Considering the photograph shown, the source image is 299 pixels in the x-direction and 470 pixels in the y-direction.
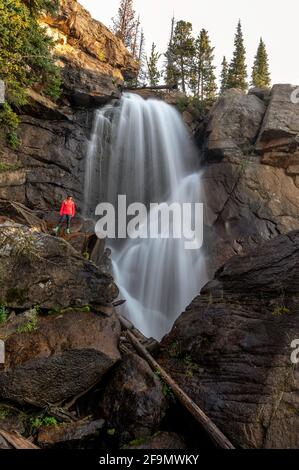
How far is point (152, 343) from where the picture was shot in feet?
28.5

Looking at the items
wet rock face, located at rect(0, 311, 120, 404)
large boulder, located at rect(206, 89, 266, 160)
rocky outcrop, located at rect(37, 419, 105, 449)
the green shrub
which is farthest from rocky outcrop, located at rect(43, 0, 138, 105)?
rocky outcrop, located at rect(37, 419, 105, 449)

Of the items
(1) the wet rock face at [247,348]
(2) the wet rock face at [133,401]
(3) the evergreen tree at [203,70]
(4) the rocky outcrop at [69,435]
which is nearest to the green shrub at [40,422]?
(4) the rocky outcrop at [69,435]

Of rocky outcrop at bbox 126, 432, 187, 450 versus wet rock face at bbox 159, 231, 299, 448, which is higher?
wet rock face at bbox 159, 231, 299, 448

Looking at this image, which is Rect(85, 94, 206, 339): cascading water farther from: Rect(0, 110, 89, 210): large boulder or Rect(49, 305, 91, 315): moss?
Rect(49, 305, 91, 315): moss

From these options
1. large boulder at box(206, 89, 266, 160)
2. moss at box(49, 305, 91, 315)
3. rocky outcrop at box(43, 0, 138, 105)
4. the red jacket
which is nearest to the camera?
moss at box(49, 305, 91, 315)

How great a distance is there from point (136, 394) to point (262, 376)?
254 cm

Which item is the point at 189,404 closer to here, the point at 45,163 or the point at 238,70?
the point at 45,163

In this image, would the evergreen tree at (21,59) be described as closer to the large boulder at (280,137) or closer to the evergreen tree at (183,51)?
the large boulder at (280,137)

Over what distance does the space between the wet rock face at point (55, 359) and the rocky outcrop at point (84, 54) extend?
16.0m

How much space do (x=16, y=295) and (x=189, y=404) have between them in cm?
429

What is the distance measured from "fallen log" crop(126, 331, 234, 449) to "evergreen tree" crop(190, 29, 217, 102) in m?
30.7

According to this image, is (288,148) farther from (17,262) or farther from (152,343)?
(17,262)

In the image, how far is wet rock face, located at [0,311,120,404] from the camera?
20.6ft

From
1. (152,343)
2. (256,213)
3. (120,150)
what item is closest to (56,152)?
(120,150)
